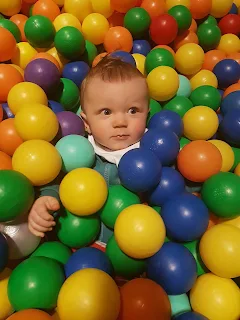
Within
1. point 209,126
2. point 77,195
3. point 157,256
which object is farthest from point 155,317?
point 209,126

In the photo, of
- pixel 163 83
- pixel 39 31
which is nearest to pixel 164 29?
pixel 163 83

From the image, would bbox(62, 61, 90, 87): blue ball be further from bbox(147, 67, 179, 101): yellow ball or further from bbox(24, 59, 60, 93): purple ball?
bbox(147, 67, 179, 101): yellow ball

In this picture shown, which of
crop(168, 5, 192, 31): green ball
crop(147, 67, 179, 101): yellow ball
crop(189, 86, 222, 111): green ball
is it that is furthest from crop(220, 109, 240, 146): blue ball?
crop(168, 5, 192, 31): green ball

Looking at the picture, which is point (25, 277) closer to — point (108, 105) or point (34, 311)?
point (34, 311)

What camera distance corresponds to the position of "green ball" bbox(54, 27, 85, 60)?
2006 mm

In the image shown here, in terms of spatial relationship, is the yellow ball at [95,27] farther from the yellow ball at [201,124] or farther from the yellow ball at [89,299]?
the yellow ball at [89,299]

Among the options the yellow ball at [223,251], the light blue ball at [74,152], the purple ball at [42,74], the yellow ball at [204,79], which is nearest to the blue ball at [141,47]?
the yellow ball at [204,79]

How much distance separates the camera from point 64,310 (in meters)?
0.96

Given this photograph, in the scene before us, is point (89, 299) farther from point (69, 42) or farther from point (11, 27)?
point (11, 27)

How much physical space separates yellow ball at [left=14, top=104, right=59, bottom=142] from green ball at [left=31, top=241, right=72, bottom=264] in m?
0.46

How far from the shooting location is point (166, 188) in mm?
1392

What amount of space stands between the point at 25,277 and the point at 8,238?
20 centimetres

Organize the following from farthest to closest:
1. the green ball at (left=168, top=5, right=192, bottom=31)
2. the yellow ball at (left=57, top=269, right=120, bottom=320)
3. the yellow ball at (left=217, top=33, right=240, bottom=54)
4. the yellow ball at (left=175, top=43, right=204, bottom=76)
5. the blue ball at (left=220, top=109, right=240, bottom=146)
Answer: the yellow ball at (left=217, top=33, right=240, bottom=54) → the green ball at (left=168, top=5, right=192, bottom=31) → the yellow ball at (left=175, top=43, right=204, bottom=76) → the blue ball at (left=220, top=109, right=240, bottom=146) → the yellow ball at (left=57, top=269, right=120, bottom=320)

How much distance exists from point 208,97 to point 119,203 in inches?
40.2
